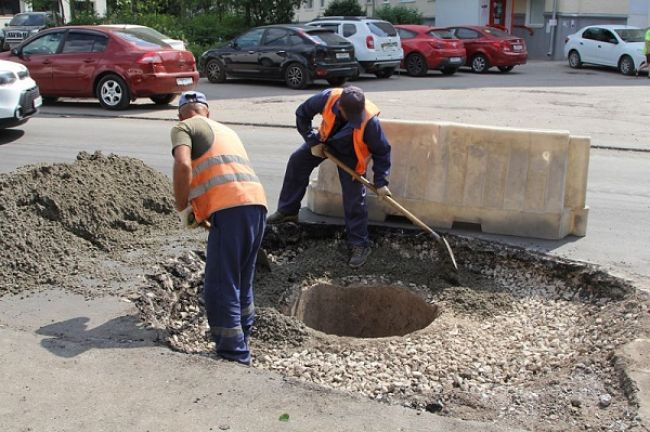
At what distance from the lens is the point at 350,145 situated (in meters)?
6.59

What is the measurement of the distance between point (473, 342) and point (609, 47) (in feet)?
79.4

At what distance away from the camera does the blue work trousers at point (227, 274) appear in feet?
15.7

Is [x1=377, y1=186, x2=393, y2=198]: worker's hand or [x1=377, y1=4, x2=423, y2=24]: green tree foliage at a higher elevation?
[x1=377, y1=4, x2=423, y2=24]: green tree foliage

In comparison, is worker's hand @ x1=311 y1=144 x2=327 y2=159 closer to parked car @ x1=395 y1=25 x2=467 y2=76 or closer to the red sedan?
the red sedan

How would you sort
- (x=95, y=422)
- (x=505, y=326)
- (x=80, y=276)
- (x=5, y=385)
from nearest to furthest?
(x=95, y=422), (x=5, y=385), (x=505, y=326), (x=80, y=276)

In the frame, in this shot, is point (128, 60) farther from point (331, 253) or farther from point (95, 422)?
point (95, 422)

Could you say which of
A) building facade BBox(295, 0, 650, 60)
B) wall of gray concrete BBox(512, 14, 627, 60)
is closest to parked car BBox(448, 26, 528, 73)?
building facade BBox(295, 0, 650, 60)

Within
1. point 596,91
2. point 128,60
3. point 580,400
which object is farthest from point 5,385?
point 596,91

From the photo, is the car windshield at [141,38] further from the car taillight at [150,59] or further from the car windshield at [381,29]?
the car windshield at [381,29]

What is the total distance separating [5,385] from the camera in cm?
436

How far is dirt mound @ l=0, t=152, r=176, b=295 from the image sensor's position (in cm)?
613

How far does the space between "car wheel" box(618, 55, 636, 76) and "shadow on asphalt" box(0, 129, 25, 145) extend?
20124 mm

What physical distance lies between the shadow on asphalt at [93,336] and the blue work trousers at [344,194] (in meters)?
2.26

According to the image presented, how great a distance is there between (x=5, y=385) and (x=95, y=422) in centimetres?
74
